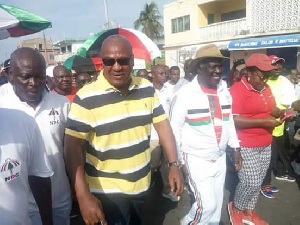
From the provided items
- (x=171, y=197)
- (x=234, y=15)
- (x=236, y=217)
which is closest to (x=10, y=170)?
(x=236, y=217)

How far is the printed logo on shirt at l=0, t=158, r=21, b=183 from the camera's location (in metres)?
1.29

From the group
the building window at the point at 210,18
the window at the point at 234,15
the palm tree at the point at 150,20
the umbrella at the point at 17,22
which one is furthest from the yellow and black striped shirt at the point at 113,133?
the palm tree at the point at 150,20

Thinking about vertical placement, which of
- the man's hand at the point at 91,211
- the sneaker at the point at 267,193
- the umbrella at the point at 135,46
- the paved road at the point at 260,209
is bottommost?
the paved road at the point at 260,209

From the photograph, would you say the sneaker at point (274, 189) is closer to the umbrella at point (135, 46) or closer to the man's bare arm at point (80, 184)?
the man's bare arm at point (80, 184)

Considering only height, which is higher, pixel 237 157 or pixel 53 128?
pixel 53 128

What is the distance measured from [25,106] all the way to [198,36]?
20653 millimetres

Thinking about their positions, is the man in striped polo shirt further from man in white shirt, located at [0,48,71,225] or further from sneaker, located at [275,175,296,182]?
sneaker, located at [275,175,296,182]

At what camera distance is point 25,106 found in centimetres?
217

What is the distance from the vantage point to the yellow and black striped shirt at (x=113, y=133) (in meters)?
1.88

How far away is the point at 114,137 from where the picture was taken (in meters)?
1.94

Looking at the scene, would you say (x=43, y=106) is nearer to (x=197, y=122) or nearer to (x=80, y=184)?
(x=80, y=184)

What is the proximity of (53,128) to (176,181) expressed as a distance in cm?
108

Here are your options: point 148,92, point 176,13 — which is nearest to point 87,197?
point 148,92

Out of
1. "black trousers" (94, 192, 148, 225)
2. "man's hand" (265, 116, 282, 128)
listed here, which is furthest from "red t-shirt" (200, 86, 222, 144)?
"black trousers" (94, 192, 148, 225)
